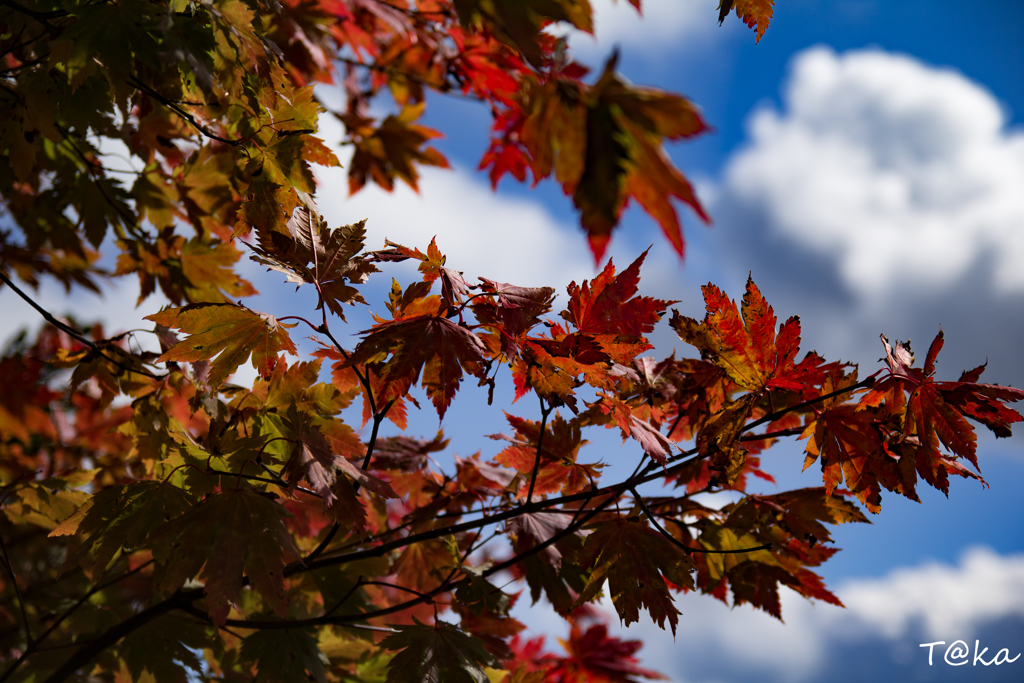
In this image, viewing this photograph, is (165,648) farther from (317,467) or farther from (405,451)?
(317,467)

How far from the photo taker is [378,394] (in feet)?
4.61

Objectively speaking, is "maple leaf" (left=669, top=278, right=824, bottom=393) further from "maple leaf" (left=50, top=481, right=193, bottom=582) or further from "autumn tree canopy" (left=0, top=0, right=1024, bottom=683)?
"maple leaf" (left=50, top=481, right=193, bottom=582)

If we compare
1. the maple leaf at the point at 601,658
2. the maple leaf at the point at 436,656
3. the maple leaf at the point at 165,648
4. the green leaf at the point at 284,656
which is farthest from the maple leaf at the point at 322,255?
the maple leaf at the point at 601,658

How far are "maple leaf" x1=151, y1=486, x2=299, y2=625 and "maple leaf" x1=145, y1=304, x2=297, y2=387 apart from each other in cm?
33

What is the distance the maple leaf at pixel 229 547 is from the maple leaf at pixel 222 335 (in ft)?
1.07

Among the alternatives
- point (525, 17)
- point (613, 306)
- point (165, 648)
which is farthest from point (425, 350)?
point (165, 648)

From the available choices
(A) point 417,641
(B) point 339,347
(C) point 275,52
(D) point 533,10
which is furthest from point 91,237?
(D) point 533,10

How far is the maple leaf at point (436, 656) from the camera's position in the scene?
150cm

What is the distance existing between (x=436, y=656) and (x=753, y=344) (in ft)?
3.64

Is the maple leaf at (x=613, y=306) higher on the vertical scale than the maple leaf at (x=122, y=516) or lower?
higher

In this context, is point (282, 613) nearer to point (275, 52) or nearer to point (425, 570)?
point (425, 570)

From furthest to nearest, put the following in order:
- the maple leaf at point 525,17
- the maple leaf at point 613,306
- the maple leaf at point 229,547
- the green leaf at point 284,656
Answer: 1. the green leaf at point 284,656
2. the maple leaf at point 613,306
3. the maple leaf at point 229,547
4. the maple leaf at point 525,17

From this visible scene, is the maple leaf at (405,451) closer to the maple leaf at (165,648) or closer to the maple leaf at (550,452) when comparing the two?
the maple leaf at (550,452)

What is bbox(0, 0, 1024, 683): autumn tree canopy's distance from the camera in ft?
4.26
